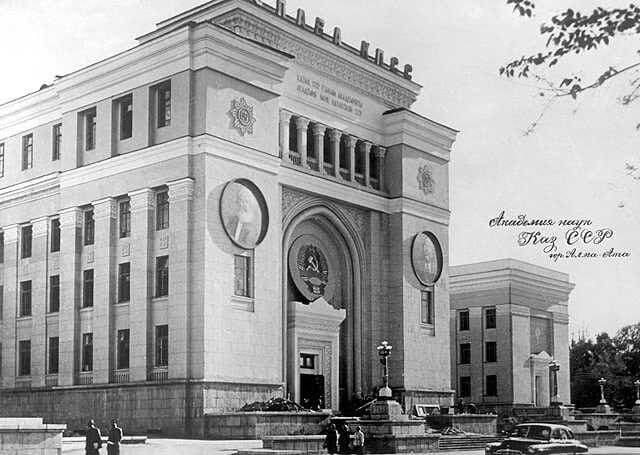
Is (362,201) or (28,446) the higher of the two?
(362,201)

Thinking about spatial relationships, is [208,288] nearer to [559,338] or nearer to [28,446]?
[28,446]

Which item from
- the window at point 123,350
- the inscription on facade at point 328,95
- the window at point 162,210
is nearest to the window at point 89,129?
the window at point 162,210

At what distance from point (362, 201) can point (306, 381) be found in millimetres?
8605

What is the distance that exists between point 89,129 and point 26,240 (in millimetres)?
6481

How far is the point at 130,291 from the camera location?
115ft

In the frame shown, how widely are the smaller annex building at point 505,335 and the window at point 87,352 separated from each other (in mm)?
29426

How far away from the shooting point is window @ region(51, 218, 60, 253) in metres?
39.6

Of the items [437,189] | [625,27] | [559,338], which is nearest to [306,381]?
[437,189]

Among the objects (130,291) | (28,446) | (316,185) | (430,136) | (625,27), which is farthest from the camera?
(430,136)

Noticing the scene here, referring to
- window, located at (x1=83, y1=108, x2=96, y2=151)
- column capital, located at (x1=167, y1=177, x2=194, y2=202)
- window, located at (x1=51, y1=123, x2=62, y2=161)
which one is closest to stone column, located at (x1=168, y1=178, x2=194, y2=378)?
column capital, located at (x1=167, y1=177, x2=194, y2=202)

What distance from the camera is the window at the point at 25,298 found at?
1591 inches

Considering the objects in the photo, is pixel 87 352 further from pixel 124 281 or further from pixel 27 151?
pixel 27 151

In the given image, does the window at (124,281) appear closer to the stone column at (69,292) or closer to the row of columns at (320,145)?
the stone column at (69,292)

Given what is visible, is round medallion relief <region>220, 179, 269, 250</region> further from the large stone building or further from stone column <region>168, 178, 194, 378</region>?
stone column <region>168, 178, 194, 378</region>
